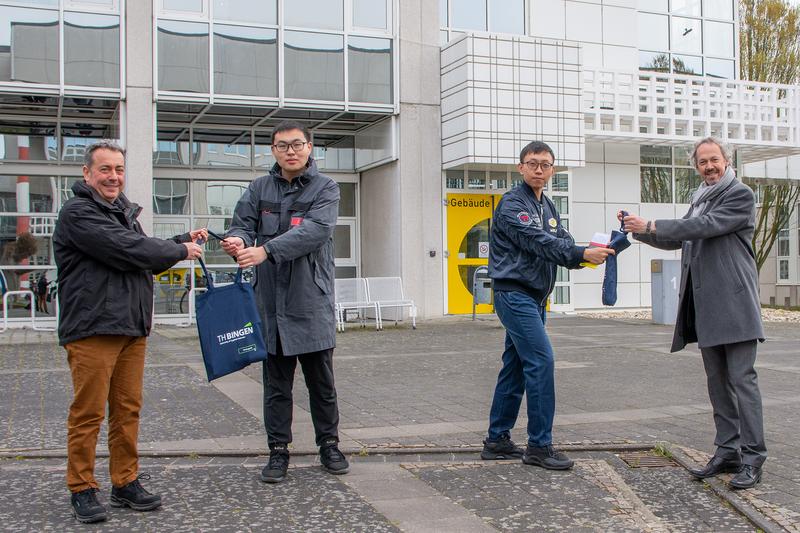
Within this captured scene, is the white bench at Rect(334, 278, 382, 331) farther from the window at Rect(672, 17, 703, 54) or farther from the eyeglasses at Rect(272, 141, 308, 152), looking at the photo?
the window at Rect(672, 17, 703, 54)

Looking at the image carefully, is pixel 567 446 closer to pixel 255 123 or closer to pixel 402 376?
pixel 402 376

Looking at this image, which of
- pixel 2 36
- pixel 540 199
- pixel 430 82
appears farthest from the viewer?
pixel 430 82

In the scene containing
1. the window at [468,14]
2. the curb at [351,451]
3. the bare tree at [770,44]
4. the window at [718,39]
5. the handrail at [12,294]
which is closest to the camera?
the curb at [351,451]

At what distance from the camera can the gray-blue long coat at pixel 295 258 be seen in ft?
16.3

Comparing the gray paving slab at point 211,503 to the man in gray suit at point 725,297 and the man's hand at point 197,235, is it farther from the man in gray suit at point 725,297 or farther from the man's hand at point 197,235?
the man in gray suit at point 725,297

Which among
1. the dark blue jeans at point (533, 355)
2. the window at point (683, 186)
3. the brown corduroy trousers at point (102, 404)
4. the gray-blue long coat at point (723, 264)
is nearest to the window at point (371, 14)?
the window at point (683, 186)

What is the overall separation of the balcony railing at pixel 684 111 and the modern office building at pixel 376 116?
51mm

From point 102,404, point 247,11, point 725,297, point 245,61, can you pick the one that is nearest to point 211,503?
point 102,404

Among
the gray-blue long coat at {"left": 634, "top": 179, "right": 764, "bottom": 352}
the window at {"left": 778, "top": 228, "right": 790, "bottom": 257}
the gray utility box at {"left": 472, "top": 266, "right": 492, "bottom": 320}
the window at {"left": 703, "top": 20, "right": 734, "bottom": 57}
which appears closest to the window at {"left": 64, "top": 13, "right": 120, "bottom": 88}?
the gray utility box at {"left": 472, "top": 266, "right": 492, "bottom": 320}

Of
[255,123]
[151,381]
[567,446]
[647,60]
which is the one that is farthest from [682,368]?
[647,60]

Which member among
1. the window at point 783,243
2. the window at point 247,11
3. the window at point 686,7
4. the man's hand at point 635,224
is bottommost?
the man's hand at point 635,224

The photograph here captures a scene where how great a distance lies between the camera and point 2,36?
1410 centimetres

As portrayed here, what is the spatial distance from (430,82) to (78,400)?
1375 centimetres

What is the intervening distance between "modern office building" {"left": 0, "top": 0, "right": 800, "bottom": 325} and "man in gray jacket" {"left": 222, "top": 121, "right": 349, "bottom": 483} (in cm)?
1059
